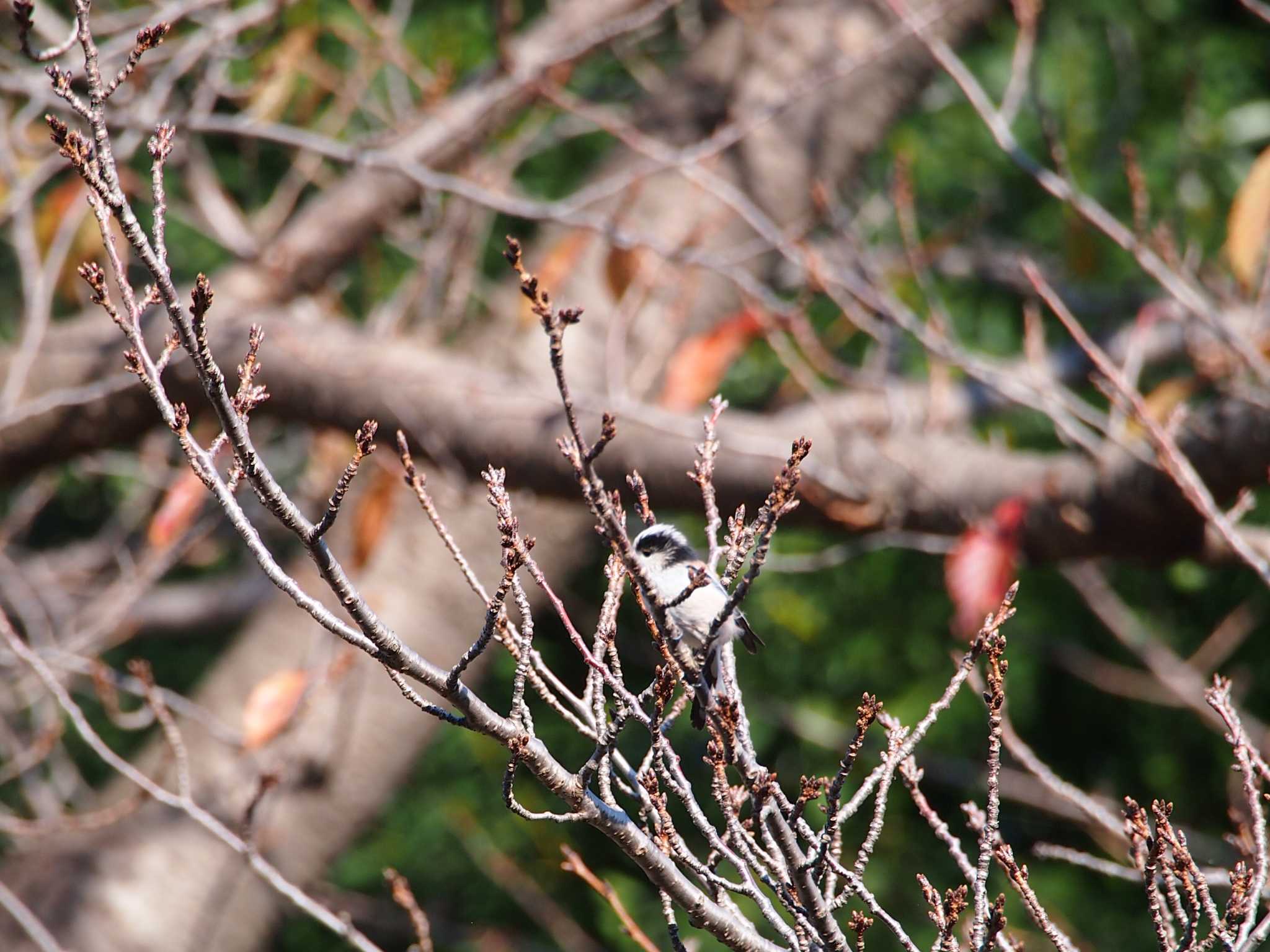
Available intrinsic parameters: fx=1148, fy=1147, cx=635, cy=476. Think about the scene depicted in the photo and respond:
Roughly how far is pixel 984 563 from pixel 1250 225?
0.94m

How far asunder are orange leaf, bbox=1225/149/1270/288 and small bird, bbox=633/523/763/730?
4.75 feet

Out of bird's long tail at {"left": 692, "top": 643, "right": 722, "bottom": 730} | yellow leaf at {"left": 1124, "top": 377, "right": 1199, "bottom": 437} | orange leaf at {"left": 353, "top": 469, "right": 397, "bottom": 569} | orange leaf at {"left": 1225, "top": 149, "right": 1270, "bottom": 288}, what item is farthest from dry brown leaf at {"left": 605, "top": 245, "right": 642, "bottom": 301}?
bird's long tail at {"left": 692, "top": 643, "right": 722, "bottom": 730}

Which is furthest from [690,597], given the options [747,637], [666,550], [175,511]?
[175,511]

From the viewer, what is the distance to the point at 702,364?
3.16 metres

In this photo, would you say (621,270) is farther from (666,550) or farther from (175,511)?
(666,550)

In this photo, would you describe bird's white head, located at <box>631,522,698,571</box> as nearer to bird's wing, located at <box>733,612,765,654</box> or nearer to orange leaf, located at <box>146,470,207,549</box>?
bird's wing, located at <box>733,612,765,654</box>

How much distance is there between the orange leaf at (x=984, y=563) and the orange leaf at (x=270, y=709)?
1583 mm

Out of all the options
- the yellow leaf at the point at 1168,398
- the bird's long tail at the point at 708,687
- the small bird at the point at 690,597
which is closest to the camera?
the bird's long tail at the point at 708,687

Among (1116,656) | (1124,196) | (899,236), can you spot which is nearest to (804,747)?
(1116,656)

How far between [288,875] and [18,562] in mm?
2321

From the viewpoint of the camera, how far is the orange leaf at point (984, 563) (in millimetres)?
2549

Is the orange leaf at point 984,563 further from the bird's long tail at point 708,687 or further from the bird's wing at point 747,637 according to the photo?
the bird's long tail at point 708,687

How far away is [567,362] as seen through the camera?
3.64m

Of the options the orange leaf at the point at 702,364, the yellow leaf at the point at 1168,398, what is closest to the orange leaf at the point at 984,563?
the yellow leaf at the point at 1168,398
